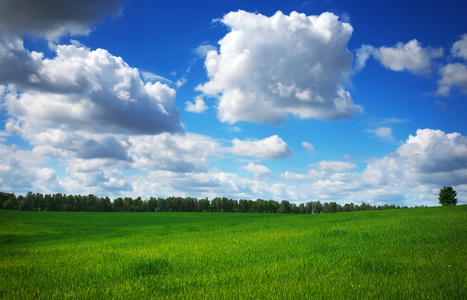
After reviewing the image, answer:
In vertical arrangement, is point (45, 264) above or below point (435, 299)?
below

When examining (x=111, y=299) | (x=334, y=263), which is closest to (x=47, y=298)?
(x=111, y=299)

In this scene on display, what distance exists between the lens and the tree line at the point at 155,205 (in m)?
128

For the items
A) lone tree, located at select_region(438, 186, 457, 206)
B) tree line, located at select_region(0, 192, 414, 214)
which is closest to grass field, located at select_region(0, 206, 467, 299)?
lone tree, located at select_region(438, 186, 457, 206)

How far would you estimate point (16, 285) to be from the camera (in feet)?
27.1

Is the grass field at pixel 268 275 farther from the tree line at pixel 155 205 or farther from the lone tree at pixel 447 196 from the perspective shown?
the tree line at pixel 155 205

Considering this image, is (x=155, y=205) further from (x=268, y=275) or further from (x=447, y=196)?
(x=268, y=275)

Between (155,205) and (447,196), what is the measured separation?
128736 millimetres

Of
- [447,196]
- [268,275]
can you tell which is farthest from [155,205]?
[268,275]

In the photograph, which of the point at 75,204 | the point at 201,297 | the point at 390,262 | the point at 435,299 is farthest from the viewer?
the point at 75,204

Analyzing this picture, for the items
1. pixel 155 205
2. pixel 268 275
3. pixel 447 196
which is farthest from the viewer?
pixel 155 205

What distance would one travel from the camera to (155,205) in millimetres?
148500

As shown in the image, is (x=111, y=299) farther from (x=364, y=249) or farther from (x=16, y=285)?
(x=364, y=249)

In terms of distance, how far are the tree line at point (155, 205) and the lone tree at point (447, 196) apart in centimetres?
4201

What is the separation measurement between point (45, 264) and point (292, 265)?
1042cm
